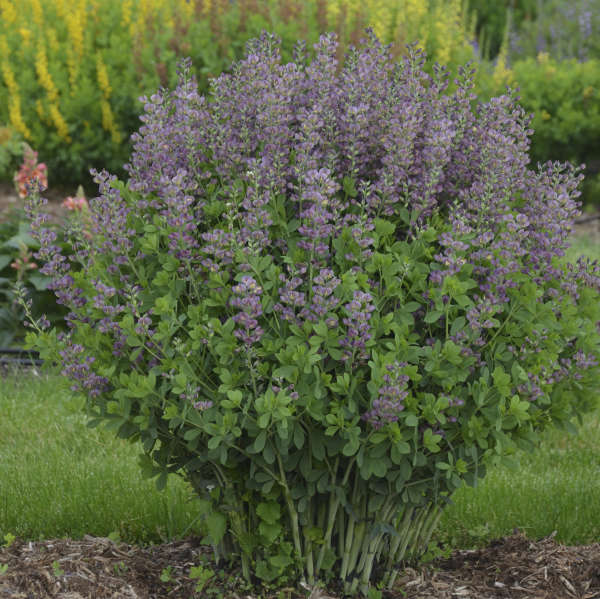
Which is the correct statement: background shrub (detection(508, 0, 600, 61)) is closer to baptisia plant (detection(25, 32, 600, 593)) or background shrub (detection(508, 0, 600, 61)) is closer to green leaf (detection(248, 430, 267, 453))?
baptisia plant (detection(25, 32, 600, 593))

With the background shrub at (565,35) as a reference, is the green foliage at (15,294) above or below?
below

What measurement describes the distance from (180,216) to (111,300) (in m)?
0.44

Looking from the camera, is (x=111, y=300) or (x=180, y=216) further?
(x=111, y=300)

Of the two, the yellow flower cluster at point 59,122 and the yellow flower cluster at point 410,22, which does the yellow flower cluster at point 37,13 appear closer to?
the yellow flower cluster at point 59,122

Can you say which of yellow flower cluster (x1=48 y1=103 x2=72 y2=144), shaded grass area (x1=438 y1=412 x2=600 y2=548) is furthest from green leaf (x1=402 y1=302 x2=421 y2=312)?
yellow flower cluster (x1=48 y1=103 x2=72 y2=144)

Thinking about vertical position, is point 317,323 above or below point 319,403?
above

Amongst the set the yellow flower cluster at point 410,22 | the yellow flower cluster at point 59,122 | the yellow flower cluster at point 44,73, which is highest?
the yellow flower cluster at point 410,22

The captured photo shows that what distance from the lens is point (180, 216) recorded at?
2.56 m

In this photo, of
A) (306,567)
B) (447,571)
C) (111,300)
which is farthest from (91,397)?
(447,571)

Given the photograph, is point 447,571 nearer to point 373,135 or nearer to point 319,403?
point 319,403

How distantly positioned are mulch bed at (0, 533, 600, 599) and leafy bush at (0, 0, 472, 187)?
5.83 meters

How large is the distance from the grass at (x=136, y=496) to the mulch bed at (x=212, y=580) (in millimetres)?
187

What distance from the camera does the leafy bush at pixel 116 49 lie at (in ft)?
27.9

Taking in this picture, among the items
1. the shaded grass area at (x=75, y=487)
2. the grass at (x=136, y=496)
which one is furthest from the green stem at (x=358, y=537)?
the shaded grass area at (x=75, y=487)
